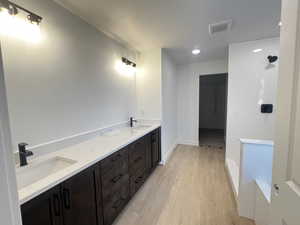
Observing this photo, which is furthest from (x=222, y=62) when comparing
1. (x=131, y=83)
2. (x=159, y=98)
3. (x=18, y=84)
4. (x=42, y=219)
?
(x=42, y=219)

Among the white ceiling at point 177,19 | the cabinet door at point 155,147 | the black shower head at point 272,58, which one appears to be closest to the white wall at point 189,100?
the white ceiling at point 177,19

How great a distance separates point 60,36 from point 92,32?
550 mm

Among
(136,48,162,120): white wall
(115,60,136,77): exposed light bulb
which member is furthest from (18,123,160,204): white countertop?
(115,60,136,77): exposed light bulb

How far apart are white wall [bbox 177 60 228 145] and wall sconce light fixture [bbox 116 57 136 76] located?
1.86m

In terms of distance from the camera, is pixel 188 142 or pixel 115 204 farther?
pixel 188 142

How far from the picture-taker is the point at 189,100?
4438mm

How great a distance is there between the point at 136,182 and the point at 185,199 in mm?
745

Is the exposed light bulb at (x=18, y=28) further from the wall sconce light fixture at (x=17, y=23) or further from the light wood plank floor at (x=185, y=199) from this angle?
the light wood plank floor at (x=185, y=199)

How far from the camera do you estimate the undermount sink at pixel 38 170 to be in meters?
1.18

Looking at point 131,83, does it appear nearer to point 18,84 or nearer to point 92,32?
point 92,32

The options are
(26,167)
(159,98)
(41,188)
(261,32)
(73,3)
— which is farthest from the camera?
(159,98)

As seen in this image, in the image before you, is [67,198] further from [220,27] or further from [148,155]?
[220,27]

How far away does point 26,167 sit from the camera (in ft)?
4.04

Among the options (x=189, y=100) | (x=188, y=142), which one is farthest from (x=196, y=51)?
(x=188, y=142)
